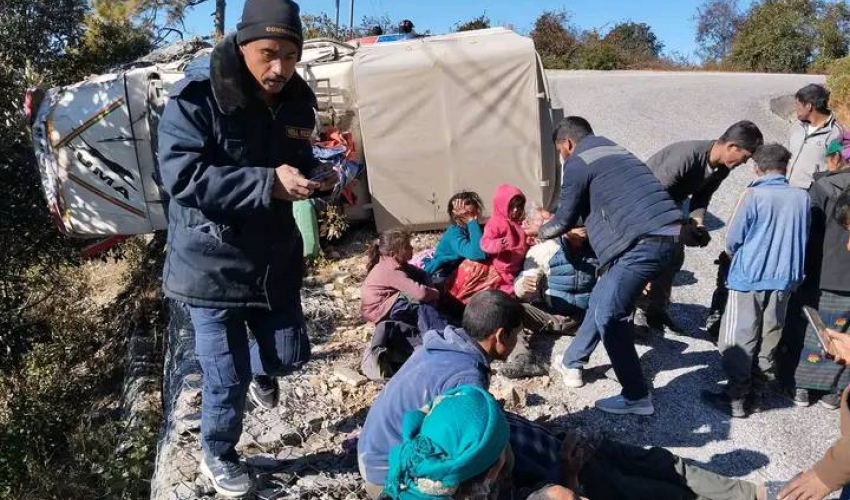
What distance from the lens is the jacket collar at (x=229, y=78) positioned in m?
2.28

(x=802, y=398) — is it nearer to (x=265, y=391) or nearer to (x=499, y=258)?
(x=499, y=258)

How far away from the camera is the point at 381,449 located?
248 cm

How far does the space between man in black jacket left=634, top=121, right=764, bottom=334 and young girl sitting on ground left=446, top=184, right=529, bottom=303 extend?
94cm

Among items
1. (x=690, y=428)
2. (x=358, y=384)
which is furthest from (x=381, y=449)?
(x=690, y=428)

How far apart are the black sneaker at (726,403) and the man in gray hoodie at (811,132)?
2.45m

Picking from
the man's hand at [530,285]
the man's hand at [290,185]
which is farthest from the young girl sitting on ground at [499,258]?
the man's hand at [290,185]

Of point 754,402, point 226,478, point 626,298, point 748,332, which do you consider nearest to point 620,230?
point 626,298

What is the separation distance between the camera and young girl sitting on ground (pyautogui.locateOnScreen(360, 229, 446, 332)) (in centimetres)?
441

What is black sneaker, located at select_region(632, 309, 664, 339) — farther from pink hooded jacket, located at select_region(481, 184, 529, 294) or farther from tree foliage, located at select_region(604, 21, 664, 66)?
tree foliage, located at select_region(604, 21, 664, 66)

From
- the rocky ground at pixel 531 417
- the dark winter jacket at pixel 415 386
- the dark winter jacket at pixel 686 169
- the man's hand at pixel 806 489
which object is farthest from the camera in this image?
the dark winter jacket at pixel 686 169

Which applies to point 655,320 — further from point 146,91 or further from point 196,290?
point 146,91

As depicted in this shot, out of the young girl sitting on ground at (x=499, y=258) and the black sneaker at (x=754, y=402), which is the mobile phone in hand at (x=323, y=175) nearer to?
the young girl sitting on ground at (x=499, y=258)

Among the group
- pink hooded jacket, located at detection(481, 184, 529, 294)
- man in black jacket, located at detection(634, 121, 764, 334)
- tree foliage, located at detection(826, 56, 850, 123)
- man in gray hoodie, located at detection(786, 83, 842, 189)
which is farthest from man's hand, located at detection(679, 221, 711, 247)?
tree foliage, located at detection(826, 56, 850, 123)

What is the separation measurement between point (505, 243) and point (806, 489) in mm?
2487
